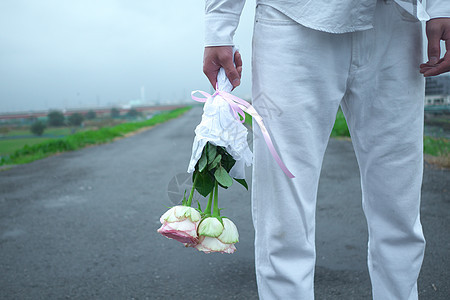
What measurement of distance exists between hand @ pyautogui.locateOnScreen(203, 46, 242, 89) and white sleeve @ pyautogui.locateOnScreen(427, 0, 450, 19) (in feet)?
1.91

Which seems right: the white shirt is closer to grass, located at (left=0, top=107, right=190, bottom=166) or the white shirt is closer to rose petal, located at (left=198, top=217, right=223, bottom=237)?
rose petal, located at (left=198, top=217, right=223, bottom=237)

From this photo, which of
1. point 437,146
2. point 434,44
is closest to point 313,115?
point 434,44

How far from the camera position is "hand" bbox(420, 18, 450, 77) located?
3.68ft

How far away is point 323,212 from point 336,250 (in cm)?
81

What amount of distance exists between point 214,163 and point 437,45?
2.50ft

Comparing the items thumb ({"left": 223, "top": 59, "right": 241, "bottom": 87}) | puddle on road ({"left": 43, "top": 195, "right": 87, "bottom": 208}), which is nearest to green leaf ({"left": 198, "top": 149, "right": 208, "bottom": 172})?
thumb ({"left": 223, "top": 59, "right": 241, "bottom": 87})

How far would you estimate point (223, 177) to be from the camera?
114 cm

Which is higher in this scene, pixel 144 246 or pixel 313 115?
pixel 313 115

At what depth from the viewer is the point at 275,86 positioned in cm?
113

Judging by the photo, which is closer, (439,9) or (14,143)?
(439,9)

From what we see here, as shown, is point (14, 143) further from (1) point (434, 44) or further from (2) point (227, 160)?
(1) point (434, 44)

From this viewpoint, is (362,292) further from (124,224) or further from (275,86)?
(124,224)

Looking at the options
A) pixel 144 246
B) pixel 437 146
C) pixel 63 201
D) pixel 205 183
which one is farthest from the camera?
pixel 437 146

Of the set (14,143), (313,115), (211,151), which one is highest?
(313,115)
